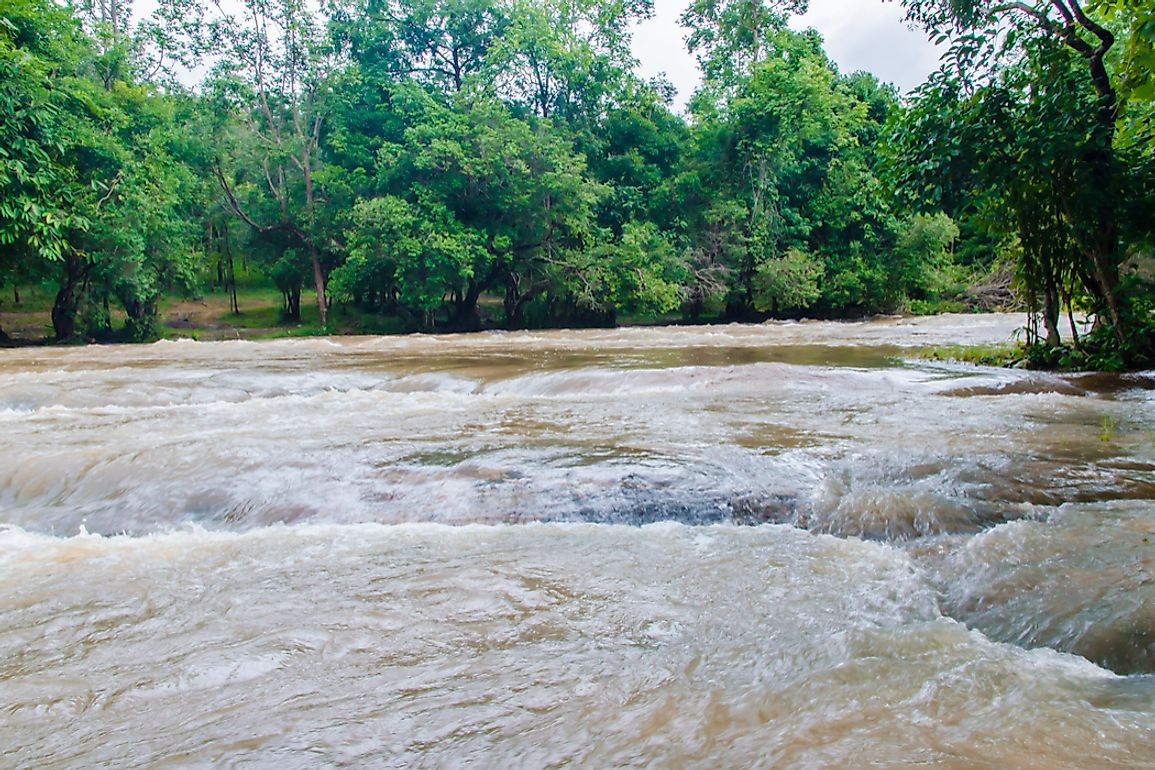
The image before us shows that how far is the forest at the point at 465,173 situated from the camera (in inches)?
812

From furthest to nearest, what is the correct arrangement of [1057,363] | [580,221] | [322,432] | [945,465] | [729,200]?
1. [729,200]
2. [580,221]
3. [1057,363]
4. [322,432]
5. [945,465]

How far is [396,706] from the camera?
2.56 m

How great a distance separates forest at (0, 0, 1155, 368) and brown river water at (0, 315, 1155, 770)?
1426 cm

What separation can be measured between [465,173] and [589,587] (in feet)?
69.4

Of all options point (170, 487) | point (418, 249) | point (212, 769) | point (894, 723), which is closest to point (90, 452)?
point (170, 487)

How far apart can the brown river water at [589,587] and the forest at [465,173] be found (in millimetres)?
14256

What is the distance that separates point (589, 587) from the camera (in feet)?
11.7

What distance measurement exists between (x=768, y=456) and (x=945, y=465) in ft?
3.63

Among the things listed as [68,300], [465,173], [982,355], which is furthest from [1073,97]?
[68,300]

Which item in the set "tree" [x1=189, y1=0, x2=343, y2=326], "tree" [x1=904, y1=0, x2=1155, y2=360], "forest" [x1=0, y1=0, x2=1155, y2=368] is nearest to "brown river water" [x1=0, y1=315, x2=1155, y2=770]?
"tree" [x1=904, y1=0, x2=1155, y2=360]

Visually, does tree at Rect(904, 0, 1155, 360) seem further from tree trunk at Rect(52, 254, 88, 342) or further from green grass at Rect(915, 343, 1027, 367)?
tree trunk at Rect(52, 254, 88, 342)

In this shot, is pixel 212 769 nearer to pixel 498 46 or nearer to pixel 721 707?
pixel 721 707

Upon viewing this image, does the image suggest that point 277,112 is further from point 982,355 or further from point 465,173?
point 982,355

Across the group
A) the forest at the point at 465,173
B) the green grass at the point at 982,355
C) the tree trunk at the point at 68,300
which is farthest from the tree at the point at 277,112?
the green grass at the point at 982,355
